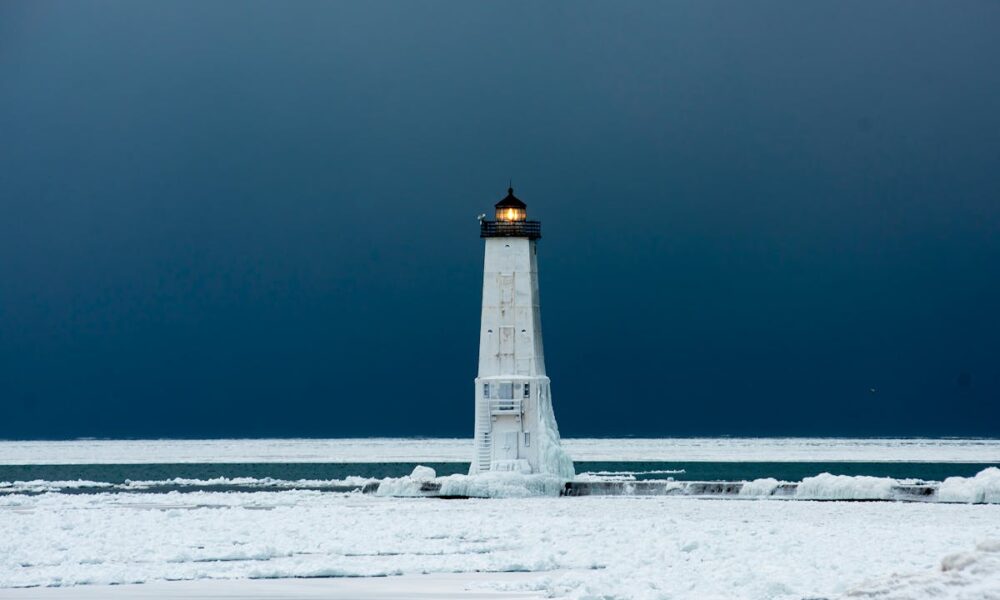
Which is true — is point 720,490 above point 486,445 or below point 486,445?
below

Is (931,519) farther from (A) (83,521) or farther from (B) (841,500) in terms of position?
(A) (83,521)

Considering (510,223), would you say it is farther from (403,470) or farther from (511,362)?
(403,470)

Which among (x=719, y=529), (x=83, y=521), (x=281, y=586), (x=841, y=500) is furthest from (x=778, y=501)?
(x=281, y=586)

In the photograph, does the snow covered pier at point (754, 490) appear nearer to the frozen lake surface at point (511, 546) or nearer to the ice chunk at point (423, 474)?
the frozen lake surface at point (511, 546)

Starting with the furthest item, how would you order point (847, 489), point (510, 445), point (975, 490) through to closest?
point (510, 445)
point (847, 489)
point (975, 490)

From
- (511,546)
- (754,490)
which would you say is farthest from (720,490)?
(511,546)

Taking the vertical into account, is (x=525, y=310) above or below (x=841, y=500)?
above

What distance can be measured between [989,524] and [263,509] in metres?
16.6

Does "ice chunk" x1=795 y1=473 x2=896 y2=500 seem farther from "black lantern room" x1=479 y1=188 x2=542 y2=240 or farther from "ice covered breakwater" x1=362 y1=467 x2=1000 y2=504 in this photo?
"black lantern room" x1=479 y1=188 x2=542 y2=240

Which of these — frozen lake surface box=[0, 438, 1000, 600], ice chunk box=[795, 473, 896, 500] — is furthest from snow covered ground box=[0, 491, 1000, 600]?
ice chunk box=[795, 473, 896, 500]

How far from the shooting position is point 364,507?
38.4 metres

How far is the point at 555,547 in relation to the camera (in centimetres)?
2505

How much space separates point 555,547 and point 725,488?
21.5 m

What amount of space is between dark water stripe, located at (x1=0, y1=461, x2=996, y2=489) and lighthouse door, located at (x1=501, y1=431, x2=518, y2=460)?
18.7 meters
